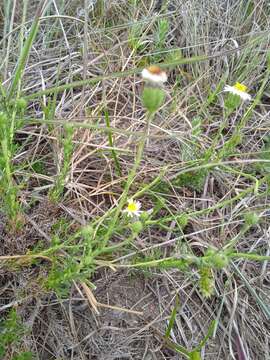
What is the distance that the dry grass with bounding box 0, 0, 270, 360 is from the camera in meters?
1.16

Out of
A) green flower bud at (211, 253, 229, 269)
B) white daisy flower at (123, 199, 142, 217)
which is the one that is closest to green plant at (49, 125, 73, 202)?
white daisy flower at (123, 199, 142, 217)

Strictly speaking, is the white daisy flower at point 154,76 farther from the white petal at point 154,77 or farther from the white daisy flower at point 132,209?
the white daisy flower at point 132,209

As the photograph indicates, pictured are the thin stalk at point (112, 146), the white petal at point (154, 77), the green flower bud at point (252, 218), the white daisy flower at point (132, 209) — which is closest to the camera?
the white petal at point (154, 77)

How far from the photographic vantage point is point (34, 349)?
3.66 ft

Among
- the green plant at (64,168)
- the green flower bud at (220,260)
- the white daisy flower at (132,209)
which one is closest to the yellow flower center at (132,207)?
the white daisy flower at (132,209)

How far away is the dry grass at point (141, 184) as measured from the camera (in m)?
1.16

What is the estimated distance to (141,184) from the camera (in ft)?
4.32

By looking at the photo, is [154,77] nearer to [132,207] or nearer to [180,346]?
[132,207]

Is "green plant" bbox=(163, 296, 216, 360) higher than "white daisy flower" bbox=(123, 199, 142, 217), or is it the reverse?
"white daisy flower" bbox=(123, 199, 142, 217)

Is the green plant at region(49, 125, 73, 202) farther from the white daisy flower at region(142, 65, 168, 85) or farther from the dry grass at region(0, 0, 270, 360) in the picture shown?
the white daisy flower at region(142, 65, 168, 85)

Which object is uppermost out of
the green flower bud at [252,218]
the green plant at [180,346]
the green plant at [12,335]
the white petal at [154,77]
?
the white petal at [154,77]

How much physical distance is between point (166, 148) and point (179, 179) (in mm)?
121

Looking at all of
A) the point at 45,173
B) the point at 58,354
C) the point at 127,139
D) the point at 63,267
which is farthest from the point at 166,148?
the point at 58,354

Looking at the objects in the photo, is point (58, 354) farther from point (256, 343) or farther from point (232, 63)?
point (232, 63)
